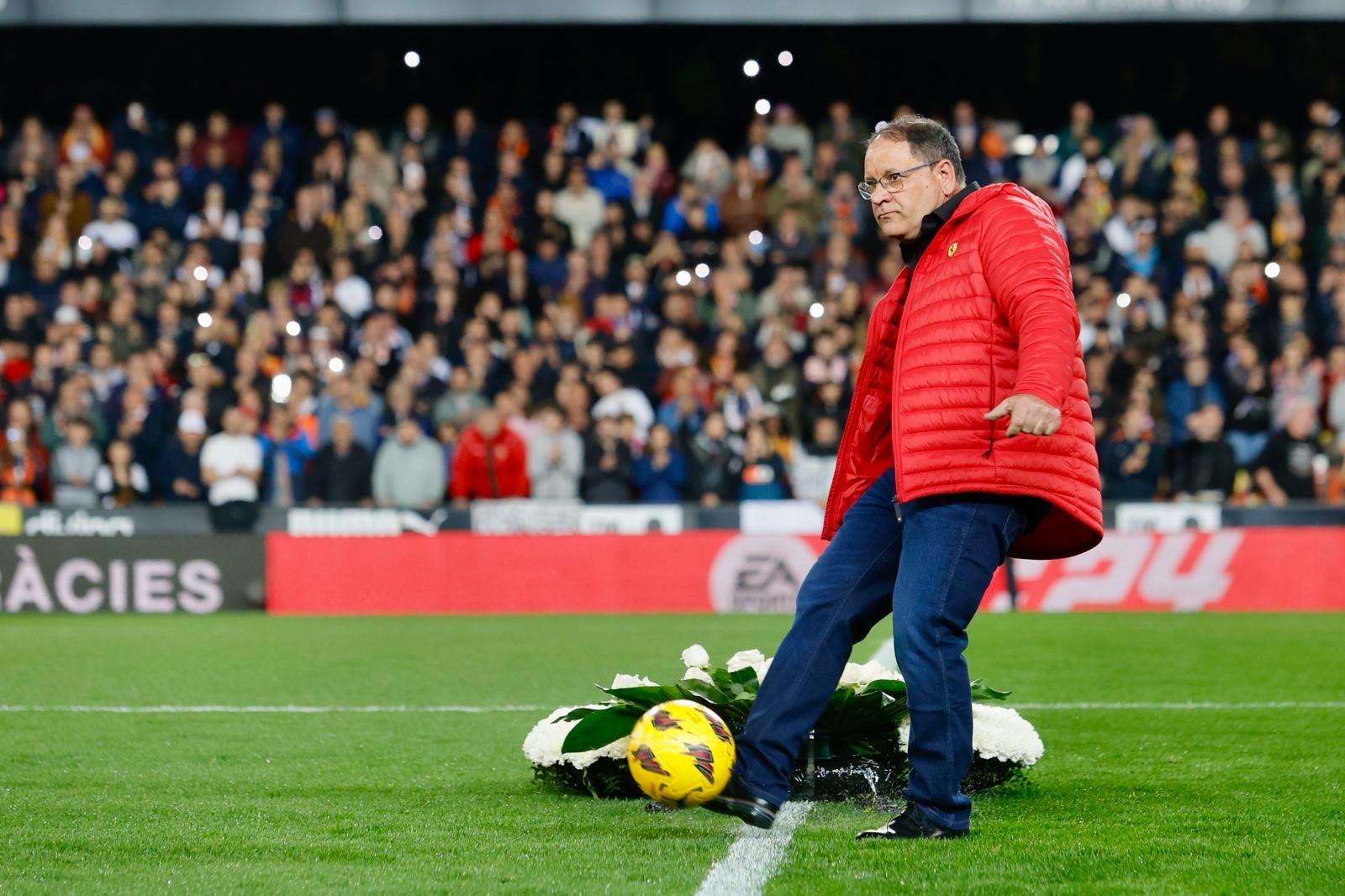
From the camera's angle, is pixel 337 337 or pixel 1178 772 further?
pixel 337 337

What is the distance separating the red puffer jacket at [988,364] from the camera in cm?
449

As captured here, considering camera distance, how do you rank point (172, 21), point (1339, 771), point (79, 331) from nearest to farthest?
point (1339, 771)
point (79, 331)
point (172, 21)

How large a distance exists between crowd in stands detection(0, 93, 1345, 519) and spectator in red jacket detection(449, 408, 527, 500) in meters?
0.02

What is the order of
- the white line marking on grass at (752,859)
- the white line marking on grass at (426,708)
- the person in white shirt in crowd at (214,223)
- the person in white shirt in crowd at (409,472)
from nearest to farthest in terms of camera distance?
the white line marking on grass at (752,859) < the white line marking on grass at (426,708) < the person in white shirt in crowd at (409,472) < the person in white shirt in crowd at (214,223)

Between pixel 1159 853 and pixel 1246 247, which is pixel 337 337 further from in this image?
pixel 1159 853

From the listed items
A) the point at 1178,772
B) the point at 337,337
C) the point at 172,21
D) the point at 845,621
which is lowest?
the point at 1178,772

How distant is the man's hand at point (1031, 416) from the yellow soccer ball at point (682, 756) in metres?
1.27

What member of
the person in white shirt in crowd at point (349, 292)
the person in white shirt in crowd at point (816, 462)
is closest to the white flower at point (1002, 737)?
the person in white shirt in crowd at point (816, 462)

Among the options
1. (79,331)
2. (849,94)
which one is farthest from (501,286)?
(849,94)

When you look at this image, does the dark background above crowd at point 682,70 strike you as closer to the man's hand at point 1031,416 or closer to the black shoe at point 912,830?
the black shoe at point 912,830

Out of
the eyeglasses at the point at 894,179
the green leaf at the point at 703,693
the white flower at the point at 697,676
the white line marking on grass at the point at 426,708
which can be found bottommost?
the white line marking on grass at the point at 426,708

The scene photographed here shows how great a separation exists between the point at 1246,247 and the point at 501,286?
816cm

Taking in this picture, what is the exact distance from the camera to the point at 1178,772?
19.8 ft

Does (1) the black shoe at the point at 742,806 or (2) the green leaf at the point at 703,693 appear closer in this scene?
(1) the black shoe at the point at 742,806
